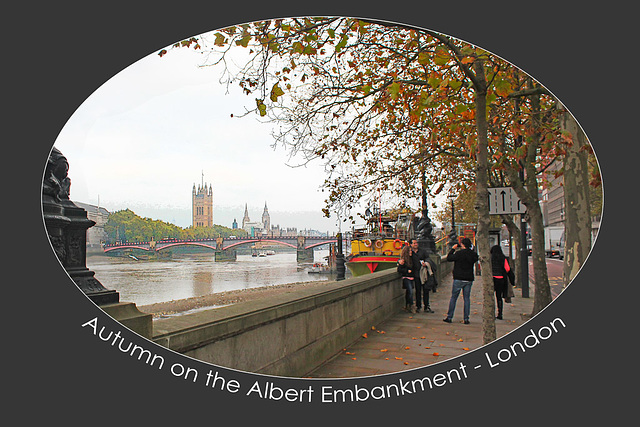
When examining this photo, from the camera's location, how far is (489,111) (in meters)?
5.24

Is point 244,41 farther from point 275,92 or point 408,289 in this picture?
point 408,289

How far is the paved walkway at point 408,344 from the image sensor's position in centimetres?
413

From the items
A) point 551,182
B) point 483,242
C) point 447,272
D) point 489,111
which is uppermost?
point 489,111

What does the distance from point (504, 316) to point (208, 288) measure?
10.6 feet

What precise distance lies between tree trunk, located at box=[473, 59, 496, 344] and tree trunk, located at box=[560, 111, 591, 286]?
672 millimetres

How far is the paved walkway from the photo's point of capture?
4.13 m

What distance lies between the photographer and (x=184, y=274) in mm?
3668

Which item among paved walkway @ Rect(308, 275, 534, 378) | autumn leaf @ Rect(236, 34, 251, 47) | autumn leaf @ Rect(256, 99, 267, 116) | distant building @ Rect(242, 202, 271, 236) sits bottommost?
paved walkway @ Rect(308, 275, 534, 378)

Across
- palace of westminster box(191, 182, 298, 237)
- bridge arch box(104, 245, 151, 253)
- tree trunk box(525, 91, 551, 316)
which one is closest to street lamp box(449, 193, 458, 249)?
tree trunk box(525, 91, 551, 316)

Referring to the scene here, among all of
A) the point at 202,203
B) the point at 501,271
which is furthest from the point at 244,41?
the point at 501,271

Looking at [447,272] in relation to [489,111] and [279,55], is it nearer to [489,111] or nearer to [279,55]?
[489,111]

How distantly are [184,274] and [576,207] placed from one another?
3.46m

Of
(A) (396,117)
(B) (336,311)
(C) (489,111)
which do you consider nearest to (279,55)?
(A) (396,117)

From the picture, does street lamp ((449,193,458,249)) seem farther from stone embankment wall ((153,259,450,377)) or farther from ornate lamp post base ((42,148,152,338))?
ornate lamp post base ((42,148,152,338))
